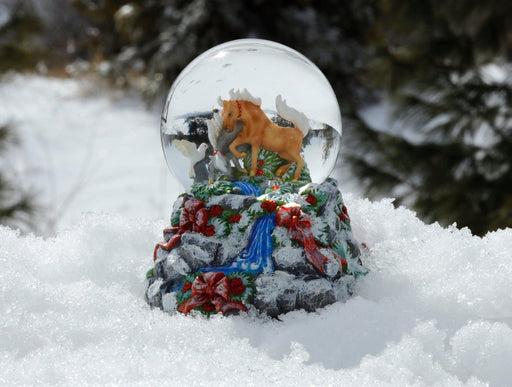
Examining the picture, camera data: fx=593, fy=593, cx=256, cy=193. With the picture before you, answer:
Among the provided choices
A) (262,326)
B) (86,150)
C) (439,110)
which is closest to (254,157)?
(262,326)

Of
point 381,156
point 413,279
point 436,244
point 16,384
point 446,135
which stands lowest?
point 16,384

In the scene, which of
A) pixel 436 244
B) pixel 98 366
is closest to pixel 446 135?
pixel 436 244

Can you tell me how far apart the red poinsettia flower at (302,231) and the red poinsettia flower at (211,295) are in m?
0.22

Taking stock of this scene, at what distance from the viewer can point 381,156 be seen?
3.76m

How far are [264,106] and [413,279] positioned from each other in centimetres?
69

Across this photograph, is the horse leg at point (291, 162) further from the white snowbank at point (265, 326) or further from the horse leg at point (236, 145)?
the white snowbank at point (265, 326)

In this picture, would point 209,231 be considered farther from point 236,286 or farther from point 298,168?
point 298,168

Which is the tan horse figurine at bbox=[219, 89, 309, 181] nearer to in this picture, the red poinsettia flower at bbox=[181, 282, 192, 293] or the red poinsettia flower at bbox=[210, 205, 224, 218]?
the red poinsettia flower at bbox=[210, 205, 224, 218]

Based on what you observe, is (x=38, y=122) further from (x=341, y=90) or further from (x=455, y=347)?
(x=455, y=347)

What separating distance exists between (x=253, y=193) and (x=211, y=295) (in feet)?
1.20

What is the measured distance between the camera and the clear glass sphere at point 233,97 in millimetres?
1851

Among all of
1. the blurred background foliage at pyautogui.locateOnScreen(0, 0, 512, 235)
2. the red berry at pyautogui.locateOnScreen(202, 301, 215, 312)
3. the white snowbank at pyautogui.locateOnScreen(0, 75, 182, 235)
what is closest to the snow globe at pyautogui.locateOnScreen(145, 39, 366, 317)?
the red berry at pyautogui.locateOnScreen(202, 301, 215, 312)

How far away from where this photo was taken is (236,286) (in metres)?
1.59

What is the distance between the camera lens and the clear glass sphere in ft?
6.07
